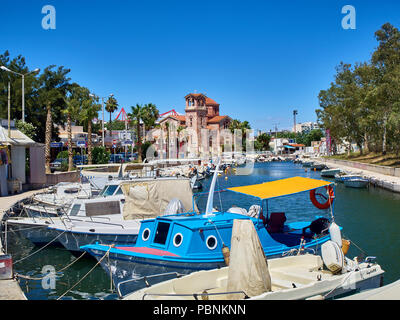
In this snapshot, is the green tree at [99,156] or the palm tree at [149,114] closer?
the green tree at [99,156]

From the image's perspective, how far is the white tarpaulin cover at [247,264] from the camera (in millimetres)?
8906

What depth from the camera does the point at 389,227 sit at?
24.9 metres

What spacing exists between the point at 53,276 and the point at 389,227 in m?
20.6

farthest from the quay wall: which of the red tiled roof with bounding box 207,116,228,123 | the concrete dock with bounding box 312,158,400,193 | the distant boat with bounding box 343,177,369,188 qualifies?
the red tiled roof with bounding box 207,116,228,123

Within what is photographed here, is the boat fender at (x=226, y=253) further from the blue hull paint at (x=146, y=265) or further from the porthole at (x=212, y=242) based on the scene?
the porthole at (x=212, y=242)

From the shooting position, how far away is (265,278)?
9.08m

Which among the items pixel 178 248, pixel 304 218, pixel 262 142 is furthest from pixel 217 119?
pixel 178 248

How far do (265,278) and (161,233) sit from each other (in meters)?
5.34

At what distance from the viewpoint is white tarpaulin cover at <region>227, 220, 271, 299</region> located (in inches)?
351

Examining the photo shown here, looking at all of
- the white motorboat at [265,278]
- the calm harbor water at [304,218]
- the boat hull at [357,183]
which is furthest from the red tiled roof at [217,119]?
the white motorboat at [265,278]

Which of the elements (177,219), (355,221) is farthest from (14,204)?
(355,221)

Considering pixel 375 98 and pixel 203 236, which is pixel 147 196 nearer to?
pixel 203 236

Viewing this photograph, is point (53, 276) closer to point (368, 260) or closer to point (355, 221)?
point (368, 260)

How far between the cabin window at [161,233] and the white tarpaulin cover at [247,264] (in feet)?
15.6
